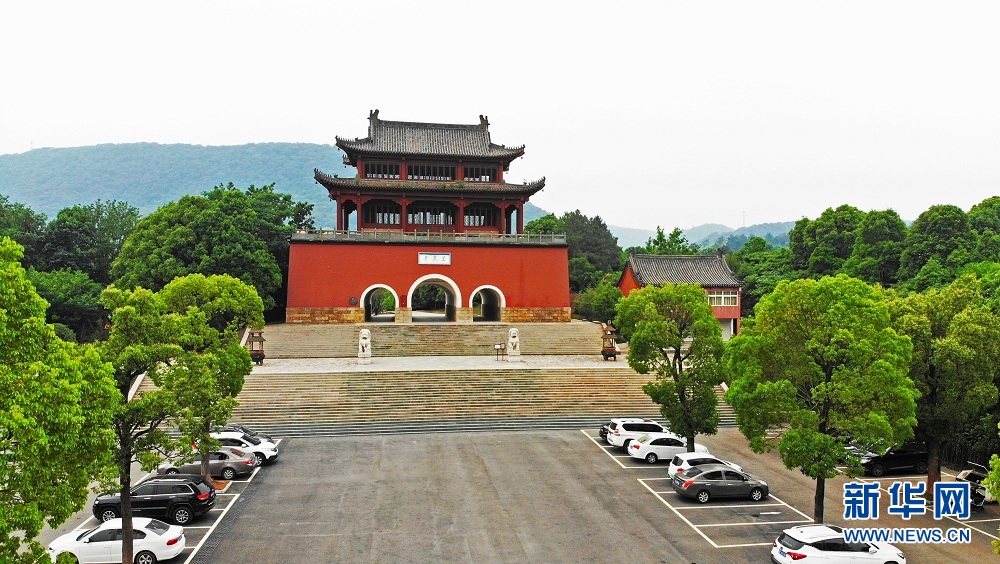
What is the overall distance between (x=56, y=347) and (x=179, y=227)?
24533mm

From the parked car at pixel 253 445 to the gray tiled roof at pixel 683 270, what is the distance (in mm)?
21761

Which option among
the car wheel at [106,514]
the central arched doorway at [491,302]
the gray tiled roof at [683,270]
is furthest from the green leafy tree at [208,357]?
the gray tiled roof at [683,270]

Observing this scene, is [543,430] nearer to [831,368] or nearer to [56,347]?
[831,368]

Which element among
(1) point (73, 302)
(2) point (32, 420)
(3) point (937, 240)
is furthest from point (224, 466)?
(3) point (937, 240)

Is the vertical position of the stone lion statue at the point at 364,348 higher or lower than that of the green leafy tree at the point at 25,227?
lower

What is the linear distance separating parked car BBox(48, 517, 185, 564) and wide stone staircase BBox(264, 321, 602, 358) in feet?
55.6

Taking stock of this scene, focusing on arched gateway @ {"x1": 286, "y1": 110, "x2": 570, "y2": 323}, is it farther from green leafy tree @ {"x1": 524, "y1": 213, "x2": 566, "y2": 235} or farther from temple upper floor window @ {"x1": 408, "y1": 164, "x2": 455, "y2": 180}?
green leafy tree @ {"x1": 524, "y1": 213, "x2": 566, "y2": 235}

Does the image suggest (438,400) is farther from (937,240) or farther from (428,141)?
(937,240)

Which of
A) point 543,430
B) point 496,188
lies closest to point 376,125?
point 496,188

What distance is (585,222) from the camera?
54.5m

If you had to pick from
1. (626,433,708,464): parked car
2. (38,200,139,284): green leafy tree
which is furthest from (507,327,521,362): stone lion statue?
(38,200,139,284): green leafy tree

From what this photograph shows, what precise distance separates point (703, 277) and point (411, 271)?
1455 centimetres

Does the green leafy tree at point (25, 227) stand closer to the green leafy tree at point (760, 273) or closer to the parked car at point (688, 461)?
the parked car at point (688, 461)

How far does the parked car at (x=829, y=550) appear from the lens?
948 cm
